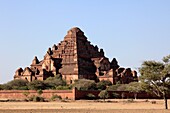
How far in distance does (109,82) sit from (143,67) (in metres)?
62.5

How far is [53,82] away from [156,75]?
62.3 m

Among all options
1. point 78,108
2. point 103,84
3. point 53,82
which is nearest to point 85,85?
point 103,84

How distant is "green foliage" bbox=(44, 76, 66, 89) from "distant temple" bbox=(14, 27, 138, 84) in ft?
12.2

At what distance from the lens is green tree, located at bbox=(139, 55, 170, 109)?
144 ft

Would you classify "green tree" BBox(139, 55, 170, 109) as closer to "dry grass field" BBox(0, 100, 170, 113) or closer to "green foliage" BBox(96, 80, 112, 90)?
"dry grass field" BBox(0, 100, 170, 113)

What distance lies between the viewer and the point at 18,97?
84750 mm

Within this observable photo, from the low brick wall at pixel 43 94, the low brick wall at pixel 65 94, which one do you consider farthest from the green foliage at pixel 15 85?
the low brick wall at pixel 65 94

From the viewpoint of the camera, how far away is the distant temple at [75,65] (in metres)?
113

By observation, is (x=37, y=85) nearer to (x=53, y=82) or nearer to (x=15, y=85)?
(x=53, y=82)

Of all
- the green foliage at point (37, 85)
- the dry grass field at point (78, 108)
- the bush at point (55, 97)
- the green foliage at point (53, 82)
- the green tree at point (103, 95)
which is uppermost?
the green foliage at point (53, 82)

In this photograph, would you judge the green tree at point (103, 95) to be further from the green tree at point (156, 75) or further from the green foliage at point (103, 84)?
the green tree at point (156, 75)

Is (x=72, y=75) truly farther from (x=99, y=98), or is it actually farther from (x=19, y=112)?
(x=19, y=112)

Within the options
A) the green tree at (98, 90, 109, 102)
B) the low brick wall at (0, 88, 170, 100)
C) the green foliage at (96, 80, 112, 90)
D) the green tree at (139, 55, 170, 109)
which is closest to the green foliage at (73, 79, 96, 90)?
the green foliage at (96, 80, 112, 90)

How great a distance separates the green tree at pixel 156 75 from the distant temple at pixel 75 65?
6405 cm
